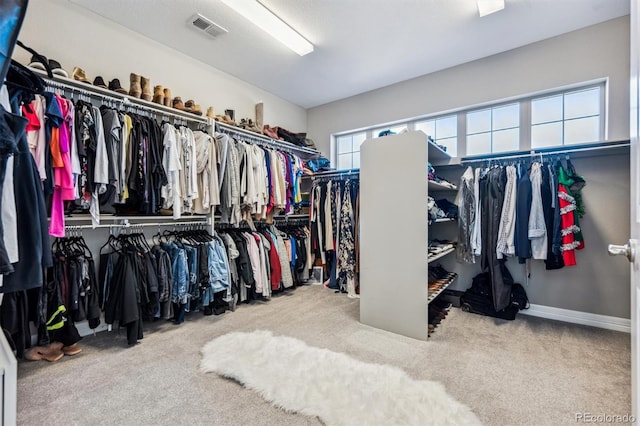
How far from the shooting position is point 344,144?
15.2 feet

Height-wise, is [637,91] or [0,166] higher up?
[637,91]

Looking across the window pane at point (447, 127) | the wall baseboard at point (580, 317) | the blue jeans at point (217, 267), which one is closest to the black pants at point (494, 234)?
the wall baseboard at point (580, 317)

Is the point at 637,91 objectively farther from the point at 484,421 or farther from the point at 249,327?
the point at 249,327

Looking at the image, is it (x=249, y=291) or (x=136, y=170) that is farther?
(x=249, y=291)

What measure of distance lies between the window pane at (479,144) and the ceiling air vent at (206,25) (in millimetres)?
2984

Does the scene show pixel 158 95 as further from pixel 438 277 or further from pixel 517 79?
pixel 517 79

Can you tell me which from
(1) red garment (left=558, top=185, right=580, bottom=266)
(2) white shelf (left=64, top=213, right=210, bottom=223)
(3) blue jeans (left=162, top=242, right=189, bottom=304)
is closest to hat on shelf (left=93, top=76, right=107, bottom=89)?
(2) white shelf (left=64, top=213, right=210, bottom=223)

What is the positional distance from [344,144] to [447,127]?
5.23 ft

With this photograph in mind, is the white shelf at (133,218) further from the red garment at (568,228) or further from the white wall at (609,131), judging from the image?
the red garment at (568,228)

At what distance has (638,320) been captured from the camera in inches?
31.3

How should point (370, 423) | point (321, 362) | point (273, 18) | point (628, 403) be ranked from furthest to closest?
1. point (273, 18)
2. point (321, 362)
3. point (628, 403)
4. point (370, 423)

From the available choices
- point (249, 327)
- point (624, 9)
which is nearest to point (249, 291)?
point (249, 327)

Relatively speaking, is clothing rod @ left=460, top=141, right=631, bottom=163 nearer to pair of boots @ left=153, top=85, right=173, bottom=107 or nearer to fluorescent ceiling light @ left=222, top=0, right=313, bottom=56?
fluorescent ceiling light @ left=222, top=0, right=313, bottom=56

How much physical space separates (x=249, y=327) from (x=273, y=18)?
2.81 meters
